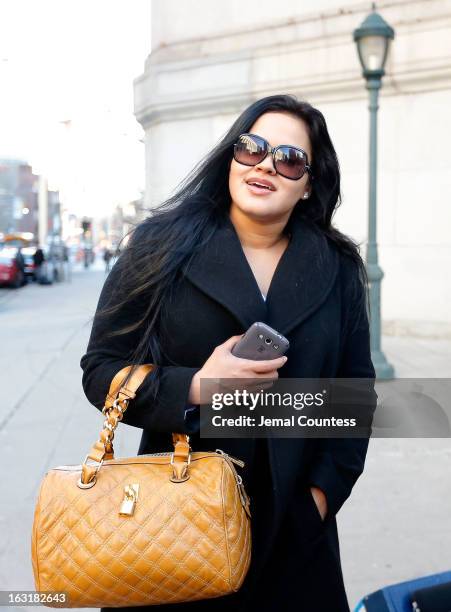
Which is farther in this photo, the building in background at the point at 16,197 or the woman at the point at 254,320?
the building in background at the point at 16,197

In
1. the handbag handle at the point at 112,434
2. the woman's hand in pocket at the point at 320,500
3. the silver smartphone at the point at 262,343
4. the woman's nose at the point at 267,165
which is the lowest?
the woman's hand in pocket at the point at 320,500

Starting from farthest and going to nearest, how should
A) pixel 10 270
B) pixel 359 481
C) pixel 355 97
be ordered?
pixel 10 270, pixel 355 97, pixel 359 481

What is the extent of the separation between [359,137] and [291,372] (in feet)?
33.1

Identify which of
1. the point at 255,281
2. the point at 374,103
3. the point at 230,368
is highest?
the point at 374,103

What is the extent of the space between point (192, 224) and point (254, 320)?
13.1 inches

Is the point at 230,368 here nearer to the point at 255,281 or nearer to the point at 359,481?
the point at 255,281

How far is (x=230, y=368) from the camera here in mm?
1657

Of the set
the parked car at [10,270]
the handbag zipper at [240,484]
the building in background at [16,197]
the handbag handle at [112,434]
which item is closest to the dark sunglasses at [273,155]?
the handbag handle at [112,434]

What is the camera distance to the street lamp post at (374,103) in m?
7.03

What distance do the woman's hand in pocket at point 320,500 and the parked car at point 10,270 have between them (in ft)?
76.8

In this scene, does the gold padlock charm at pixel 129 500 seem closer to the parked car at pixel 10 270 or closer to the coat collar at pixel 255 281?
the coat collar at pixel 255 281

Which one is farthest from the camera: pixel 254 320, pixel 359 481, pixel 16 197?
pixel 16 197

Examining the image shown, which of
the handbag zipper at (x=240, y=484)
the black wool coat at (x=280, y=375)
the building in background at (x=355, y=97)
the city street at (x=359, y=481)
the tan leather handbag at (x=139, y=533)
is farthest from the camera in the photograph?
the building in background at (x=355, y=97)

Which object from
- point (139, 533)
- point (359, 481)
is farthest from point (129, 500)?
point (359, 481)
